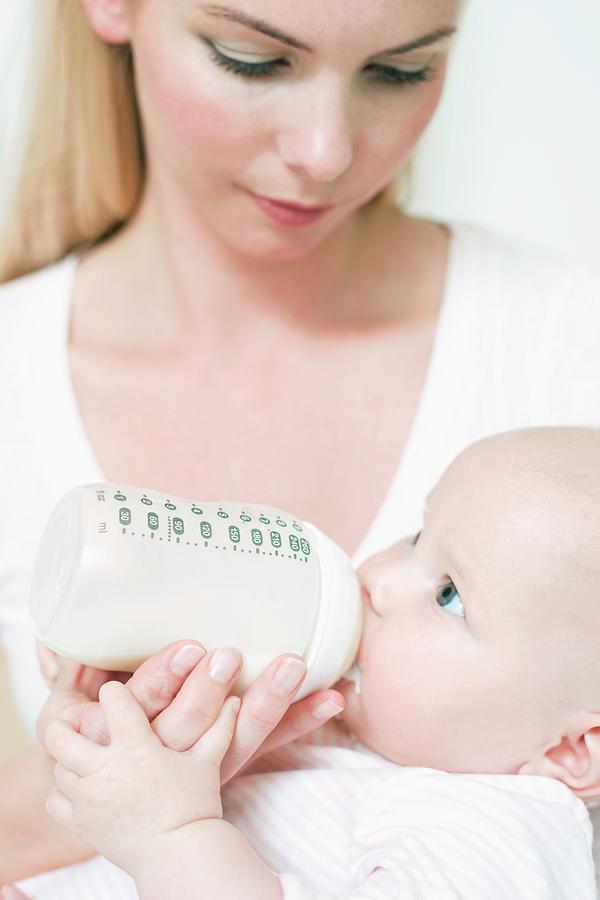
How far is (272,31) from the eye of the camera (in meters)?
1.17

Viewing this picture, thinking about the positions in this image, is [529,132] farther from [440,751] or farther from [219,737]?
[219,737]

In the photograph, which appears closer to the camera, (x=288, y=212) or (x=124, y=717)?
(x=124, y=717)

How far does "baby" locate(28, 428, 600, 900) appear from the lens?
1.00 meters

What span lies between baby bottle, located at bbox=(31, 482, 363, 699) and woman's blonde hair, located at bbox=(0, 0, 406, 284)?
2.64 ft

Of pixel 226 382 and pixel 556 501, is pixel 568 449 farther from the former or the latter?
pixel 226 382

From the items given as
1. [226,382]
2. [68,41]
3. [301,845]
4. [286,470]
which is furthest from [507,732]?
[68,41]

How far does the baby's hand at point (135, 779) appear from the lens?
993mm

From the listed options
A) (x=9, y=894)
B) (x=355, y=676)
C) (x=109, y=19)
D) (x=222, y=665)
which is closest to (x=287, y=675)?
(x=222, y=665)

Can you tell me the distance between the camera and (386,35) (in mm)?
1181

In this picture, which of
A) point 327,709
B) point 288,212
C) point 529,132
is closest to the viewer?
point 327,709

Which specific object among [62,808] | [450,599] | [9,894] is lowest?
[9,894]

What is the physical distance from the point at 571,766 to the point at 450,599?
0.20 m

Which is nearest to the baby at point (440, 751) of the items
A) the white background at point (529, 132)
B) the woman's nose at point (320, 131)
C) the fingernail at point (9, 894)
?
the fingernail at point (9, 894)

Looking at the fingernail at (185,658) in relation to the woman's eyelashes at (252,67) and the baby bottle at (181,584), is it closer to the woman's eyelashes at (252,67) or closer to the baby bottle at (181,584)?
the baby bottle at (181,584)
